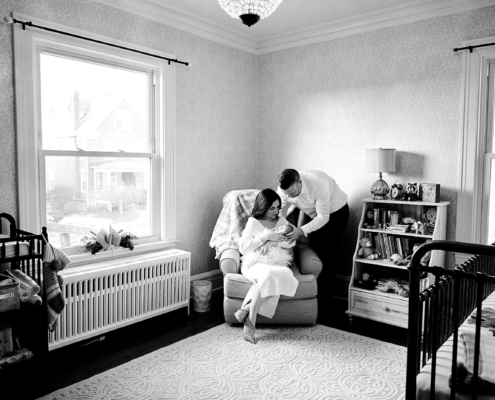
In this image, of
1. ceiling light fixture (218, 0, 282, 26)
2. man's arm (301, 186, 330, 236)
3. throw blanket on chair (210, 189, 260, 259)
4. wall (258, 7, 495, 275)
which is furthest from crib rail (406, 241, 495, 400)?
throw blanket on chair (210, 189, 260, 259)

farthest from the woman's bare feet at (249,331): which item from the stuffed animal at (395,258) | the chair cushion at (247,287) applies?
the stuffed animal at (395,258)

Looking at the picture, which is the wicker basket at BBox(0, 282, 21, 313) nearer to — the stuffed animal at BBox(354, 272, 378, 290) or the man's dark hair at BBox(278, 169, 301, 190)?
the man's dark hair at BBox(278, 169, 301, 190)

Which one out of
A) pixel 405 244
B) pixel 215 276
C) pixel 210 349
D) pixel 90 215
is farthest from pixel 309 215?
pixel 90 215

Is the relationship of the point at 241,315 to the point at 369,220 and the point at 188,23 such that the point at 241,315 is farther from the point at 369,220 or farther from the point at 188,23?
the point at 188,23

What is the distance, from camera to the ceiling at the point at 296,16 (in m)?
3.72

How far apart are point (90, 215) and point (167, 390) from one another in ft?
5.39

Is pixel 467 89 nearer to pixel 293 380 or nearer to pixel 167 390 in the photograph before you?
pixel 293 380

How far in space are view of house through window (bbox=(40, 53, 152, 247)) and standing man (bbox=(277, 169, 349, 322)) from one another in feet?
4.44

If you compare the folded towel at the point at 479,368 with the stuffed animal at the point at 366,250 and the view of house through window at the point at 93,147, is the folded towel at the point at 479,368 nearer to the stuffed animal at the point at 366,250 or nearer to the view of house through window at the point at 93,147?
the stuffed animal at the point at 366,250

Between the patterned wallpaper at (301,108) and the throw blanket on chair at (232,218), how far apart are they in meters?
0.30

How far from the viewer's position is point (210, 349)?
3.17 metres

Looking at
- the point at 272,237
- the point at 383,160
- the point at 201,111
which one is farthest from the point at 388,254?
the point at 201,111

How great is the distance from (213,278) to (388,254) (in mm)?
1800

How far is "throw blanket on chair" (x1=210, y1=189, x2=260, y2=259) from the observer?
4062 millimetres
